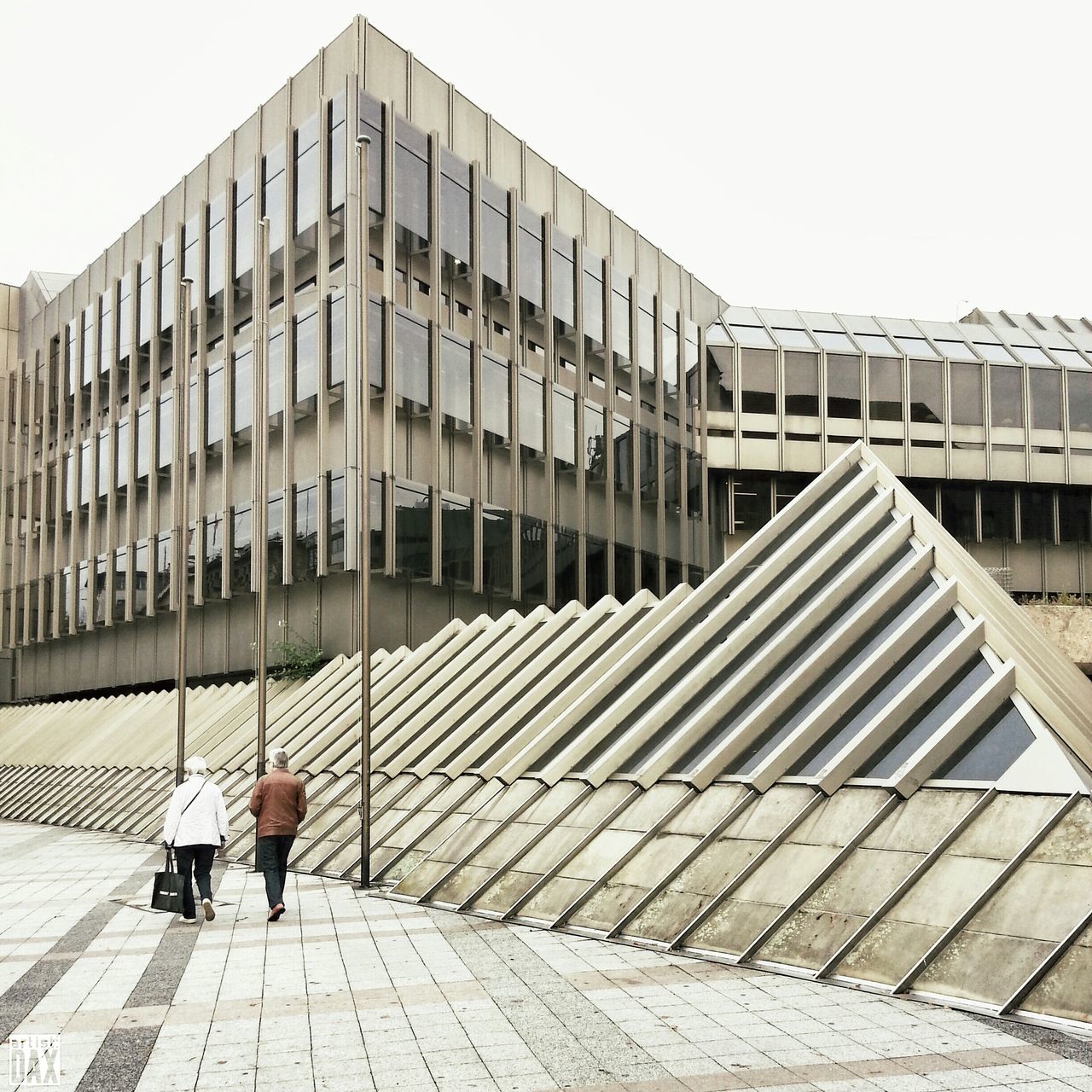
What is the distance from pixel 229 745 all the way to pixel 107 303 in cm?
2580

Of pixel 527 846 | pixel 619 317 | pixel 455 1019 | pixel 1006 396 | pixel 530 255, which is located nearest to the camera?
pixel 455 1019

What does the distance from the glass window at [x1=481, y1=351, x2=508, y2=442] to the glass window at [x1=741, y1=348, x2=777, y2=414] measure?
14.4 meters

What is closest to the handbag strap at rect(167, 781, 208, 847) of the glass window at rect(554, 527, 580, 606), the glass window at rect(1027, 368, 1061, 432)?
the glass window at rect(554, 527, 580, 606)

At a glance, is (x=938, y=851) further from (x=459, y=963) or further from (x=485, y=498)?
(x=485, y=498)

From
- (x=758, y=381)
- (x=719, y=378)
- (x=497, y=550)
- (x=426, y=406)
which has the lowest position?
(x=497, y=550)

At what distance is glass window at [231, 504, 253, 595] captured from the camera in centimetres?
3516

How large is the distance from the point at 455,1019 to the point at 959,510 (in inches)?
1686

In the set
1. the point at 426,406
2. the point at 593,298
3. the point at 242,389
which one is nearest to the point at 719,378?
the point at 593,298

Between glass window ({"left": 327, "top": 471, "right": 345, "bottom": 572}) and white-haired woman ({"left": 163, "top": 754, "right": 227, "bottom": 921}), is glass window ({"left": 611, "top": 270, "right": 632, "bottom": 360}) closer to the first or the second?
glass window ({"left": 327, "top": 471, "right": 345, "bottom": 572})

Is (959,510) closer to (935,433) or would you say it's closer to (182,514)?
(935,433)

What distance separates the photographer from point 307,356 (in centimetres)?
3316

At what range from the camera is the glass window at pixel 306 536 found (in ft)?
105

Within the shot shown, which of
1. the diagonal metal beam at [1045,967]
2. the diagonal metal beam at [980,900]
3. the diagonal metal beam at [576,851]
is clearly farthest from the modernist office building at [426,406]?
the diagonal metal beam at [1045,967]

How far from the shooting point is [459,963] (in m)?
11.0
